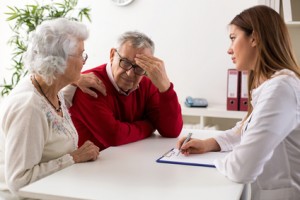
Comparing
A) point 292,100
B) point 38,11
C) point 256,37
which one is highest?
point 38,11

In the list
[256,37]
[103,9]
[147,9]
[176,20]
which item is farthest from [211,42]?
[256,37]

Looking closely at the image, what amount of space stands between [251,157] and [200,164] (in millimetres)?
263

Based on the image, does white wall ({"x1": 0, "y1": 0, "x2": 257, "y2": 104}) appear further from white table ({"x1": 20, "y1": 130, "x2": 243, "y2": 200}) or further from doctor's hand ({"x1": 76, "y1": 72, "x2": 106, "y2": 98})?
white table ({"x1": 20, "y1": 130, "x2": 243, "y2": 200})

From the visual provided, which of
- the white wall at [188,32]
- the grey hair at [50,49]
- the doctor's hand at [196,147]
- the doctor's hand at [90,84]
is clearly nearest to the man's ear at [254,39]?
the doctor's hand at [196,147]

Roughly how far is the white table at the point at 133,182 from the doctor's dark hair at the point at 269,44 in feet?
1.37

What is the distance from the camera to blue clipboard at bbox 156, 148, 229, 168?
1.46 meters

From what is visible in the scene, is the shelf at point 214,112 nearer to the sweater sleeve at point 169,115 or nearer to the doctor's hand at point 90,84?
the sweater sleeve at point 169,115

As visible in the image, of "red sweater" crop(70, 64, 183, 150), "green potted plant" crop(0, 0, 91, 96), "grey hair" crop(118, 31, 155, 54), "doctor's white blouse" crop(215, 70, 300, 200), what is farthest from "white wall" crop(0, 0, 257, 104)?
"doctor's white blouse" crop(215, 70, 300, 200)

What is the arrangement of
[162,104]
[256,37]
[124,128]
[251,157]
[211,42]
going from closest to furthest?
[251,157]
[256,37]
[124,128]
[162,104]
[211,42]

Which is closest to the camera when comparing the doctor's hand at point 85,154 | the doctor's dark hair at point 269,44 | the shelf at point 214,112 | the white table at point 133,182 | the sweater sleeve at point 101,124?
the white table at point 133,182

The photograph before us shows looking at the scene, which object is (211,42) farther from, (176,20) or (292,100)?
(292,100)

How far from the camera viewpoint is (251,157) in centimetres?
123

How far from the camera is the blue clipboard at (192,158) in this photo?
146 centimetres

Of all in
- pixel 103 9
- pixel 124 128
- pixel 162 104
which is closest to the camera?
pixel 124 128
